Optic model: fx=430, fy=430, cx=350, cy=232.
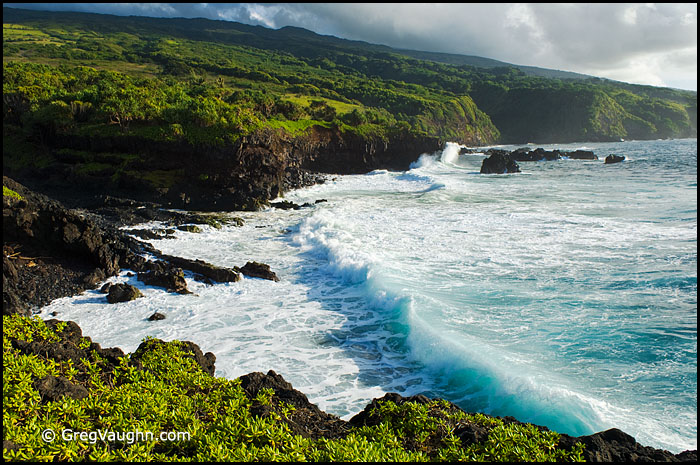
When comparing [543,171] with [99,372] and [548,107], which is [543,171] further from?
[548,107]

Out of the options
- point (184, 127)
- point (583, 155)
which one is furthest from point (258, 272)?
point (583, 155)

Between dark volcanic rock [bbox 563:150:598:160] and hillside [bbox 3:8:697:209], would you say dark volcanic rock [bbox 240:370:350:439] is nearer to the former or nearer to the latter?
hillside [bbox 3:8:697:209]

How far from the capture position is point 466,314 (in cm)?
1332

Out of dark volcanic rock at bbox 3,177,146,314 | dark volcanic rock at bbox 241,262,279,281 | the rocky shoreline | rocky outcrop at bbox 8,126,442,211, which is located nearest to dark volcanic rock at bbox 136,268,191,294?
the rocky shoreline

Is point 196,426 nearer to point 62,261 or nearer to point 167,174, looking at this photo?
point 62,261

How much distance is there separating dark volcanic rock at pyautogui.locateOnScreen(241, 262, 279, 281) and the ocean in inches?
21.7

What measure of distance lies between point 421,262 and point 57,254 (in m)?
14.5

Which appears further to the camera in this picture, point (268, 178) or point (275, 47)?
point (275, 47)

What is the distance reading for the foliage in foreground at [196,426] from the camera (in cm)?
467

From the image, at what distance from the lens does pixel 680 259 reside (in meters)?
17.0

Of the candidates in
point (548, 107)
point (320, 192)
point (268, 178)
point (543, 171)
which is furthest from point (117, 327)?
point (548, 107)

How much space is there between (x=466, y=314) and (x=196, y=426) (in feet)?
32.2

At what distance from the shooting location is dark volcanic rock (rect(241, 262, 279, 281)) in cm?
1733

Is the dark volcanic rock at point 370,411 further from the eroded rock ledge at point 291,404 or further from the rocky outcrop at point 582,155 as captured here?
the rocky outcrop at point 582,155
